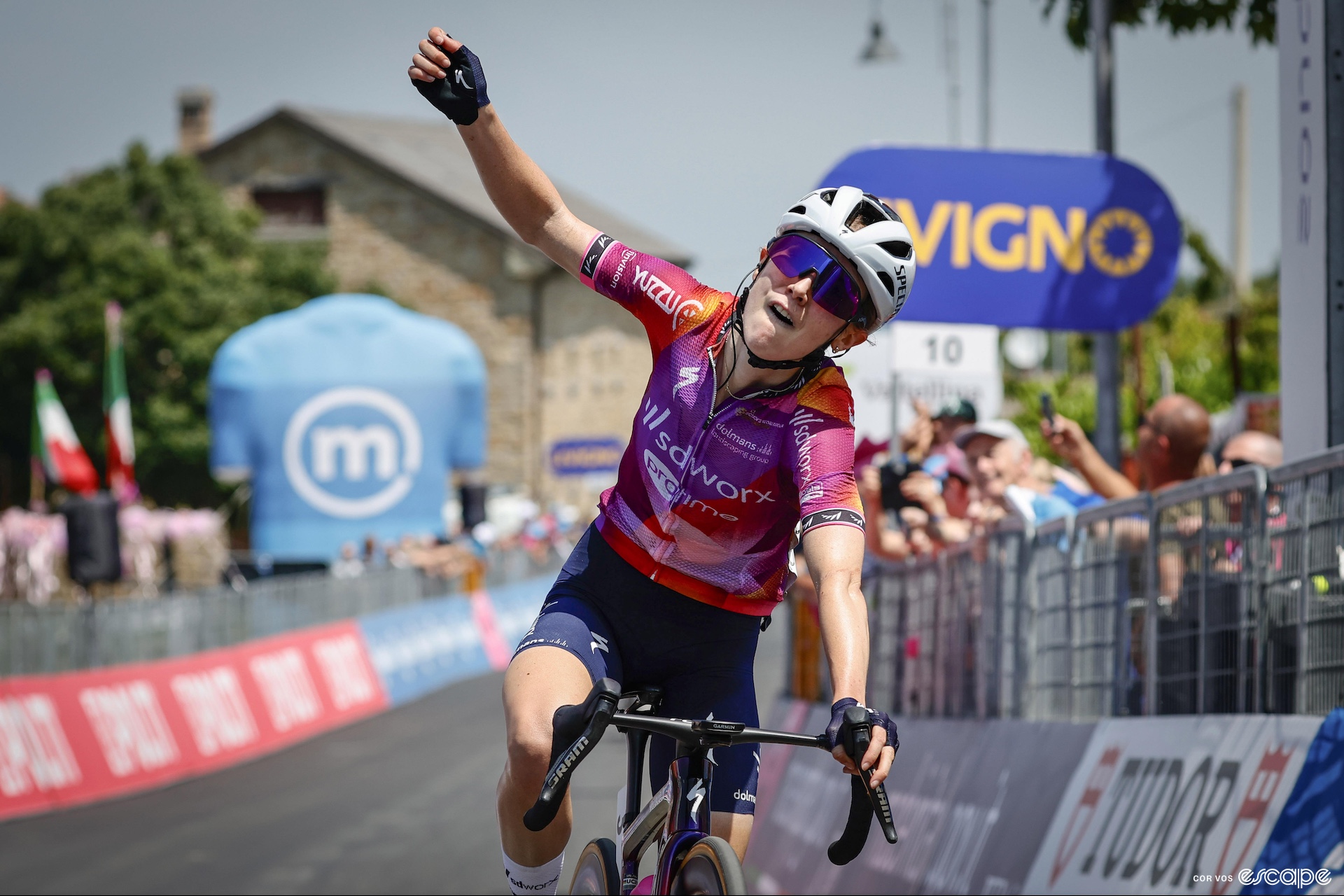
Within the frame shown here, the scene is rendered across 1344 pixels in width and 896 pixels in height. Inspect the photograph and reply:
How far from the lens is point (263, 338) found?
26047 millimetres

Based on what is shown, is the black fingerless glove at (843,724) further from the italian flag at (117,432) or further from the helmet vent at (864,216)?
the italian flag at (117,432)

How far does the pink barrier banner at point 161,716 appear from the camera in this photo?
1280 cm

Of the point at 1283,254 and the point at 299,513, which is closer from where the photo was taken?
the point at 1283,254

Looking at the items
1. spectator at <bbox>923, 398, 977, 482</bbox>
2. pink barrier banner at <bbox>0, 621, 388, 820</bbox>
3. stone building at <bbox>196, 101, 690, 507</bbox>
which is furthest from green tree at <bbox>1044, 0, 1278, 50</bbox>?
stone building at <bbox>196, 101, 690, 507</bbox>

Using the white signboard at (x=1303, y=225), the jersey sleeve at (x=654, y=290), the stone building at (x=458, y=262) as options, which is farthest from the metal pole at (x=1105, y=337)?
the stone building at (x=458, y=262)

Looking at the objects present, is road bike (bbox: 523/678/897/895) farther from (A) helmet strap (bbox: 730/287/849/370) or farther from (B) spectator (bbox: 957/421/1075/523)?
(B) spectator (bbox: 957/421/1075/523)

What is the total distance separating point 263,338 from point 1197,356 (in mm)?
24182

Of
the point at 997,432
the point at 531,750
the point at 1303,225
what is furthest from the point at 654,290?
the point at 997,432

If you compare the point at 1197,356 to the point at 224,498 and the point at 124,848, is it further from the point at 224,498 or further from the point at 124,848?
the point at 124,848

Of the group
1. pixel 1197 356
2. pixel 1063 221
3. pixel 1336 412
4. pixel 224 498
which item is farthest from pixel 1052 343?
pixel 1336 412

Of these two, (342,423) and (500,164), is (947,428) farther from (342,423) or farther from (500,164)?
(342,423)

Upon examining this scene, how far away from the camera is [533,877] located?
4340 millimetres

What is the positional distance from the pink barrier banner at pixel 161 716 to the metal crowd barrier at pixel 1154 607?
7.42 metres

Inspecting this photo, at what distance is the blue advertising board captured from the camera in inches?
982
